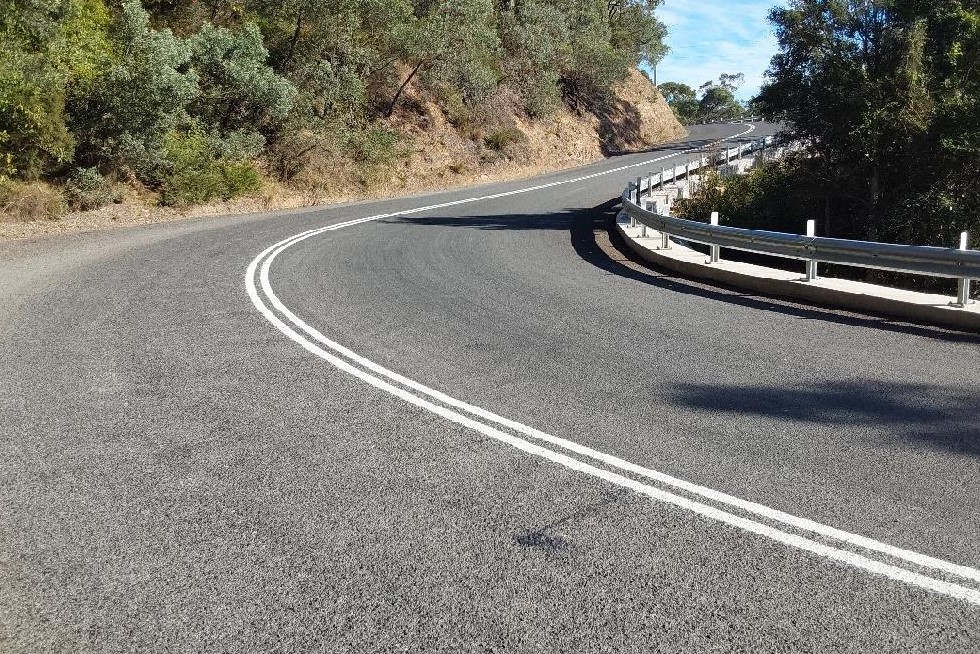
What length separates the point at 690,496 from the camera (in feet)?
14.2

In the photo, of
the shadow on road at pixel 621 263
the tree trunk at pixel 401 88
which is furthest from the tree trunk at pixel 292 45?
the shadow on road at pixel 621 263

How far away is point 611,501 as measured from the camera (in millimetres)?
4305

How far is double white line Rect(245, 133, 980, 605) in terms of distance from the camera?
3.51 m

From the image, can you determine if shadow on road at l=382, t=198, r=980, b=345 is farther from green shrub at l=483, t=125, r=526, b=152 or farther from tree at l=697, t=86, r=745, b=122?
tree at l=697, t=86, r=745, b=122

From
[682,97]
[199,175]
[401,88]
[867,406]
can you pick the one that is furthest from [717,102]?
[867,406]

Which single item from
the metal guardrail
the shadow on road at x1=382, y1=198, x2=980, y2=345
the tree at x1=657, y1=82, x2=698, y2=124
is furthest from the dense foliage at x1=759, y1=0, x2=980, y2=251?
the tree at x1=657, y1=82, x2=698, y2=124

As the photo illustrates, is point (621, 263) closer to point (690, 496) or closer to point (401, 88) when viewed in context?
point (690, 496)

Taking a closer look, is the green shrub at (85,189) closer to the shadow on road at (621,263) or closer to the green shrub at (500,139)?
A: the shadow on road at (621,263)

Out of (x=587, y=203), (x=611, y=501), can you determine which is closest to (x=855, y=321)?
(x=611, y=501)

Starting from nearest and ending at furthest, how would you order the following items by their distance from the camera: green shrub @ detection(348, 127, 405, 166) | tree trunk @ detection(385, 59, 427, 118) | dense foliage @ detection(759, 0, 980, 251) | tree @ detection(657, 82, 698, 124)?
dense foliage @ detection(759, 0, 980, 251) < green shrub @ detection(348, 127, 405, 166) < tree trunk @ detection(385, 59, 427, 118) < tree @ detection(657, 82, 698, 124)

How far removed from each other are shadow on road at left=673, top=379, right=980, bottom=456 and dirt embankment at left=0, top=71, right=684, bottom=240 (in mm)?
15879

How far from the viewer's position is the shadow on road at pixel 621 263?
8391 millimetres

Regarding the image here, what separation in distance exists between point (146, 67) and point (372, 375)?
53.5 ft

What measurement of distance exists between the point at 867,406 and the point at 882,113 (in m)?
19.1
